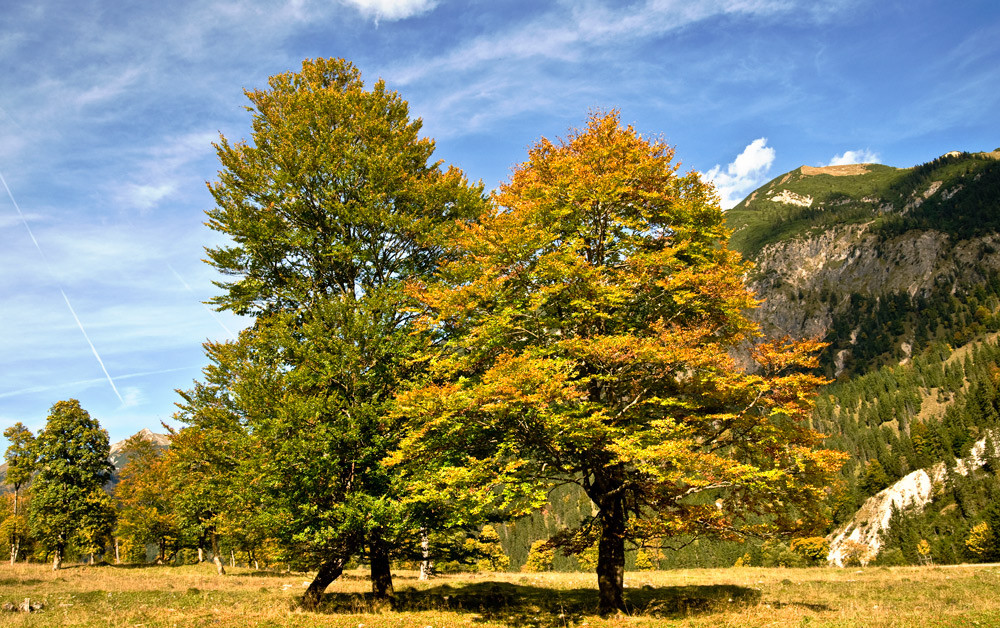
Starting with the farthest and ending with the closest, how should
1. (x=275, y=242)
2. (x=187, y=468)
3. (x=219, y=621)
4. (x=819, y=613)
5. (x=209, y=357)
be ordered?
(x=187, y=468) < (x=209, y=357) < (x=275, y=242) < (x=819, y=613) < (x=219, y=621)

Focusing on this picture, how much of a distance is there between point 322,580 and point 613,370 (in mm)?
11261

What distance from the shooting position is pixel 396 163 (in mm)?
17266

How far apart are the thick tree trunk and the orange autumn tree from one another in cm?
4

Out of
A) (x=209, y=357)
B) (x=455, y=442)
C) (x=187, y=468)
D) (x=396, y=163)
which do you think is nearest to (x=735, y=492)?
(x=455, y=442)

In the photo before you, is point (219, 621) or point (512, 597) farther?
point (512, 597)

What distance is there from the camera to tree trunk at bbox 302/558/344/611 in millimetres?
15084

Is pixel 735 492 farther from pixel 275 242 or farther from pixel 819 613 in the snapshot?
pixel 275 242

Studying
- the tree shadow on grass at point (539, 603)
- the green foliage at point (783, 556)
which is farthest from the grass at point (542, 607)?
the green foliage at point (783, 556)

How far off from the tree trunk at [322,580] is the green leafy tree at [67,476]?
34844 millimetres

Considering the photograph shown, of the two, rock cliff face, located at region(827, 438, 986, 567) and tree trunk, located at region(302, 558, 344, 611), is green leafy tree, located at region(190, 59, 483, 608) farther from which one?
rock cliff face, located at region(827, 438, 986, 567)

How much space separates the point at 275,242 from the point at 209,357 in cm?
1288

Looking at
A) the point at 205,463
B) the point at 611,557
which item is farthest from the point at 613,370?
the point at 205,463

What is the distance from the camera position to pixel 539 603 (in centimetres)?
1591

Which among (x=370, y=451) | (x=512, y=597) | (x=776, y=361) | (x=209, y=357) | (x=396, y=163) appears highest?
(x=396, y=163)
